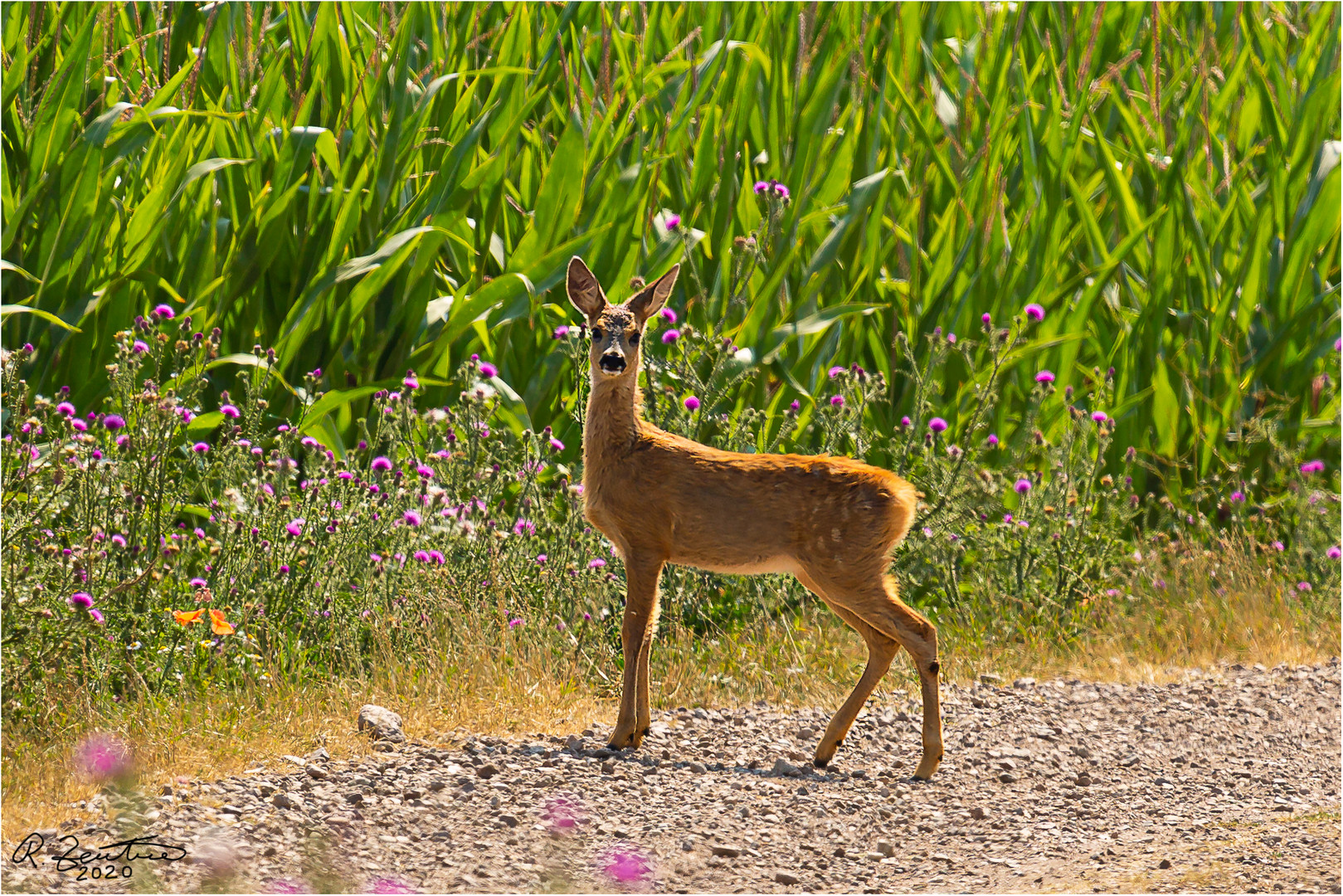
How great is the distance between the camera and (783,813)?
5117 mm

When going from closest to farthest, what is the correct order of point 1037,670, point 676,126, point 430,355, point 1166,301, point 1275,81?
point 1037,670 < point 430,355 < point 676,126 < point 1166,301 < point 1275,81

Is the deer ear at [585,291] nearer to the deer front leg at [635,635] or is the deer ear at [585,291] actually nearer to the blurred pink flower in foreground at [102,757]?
the deer front leg at [635,635]

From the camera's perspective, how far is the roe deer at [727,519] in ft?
17.9

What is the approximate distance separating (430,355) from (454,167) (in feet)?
3.53

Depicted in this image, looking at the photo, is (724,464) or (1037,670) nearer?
(724,464)

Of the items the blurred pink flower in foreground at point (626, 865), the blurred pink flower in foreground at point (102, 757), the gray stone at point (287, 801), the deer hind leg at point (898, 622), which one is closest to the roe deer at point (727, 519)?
the deer hind leg at point (898, 622)

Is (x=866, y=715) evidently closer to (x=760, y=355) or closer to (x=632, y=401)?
(x=632, y=401)

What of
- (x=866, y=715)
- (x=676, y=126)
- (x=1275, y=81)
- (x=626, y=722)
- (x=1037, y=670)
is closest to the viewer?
(x=626, y=722)

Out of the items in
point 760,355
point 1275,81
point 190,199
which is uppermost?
point 1275,81

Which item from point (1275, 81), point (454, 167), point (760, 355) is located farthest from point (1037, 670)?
point (1275, 81)

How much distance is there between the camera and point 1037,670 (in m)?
7.39

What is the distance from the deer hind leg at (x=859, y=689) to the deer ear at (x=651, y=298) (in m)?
1.16

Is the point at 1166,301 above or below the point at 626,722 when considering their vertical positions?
above
